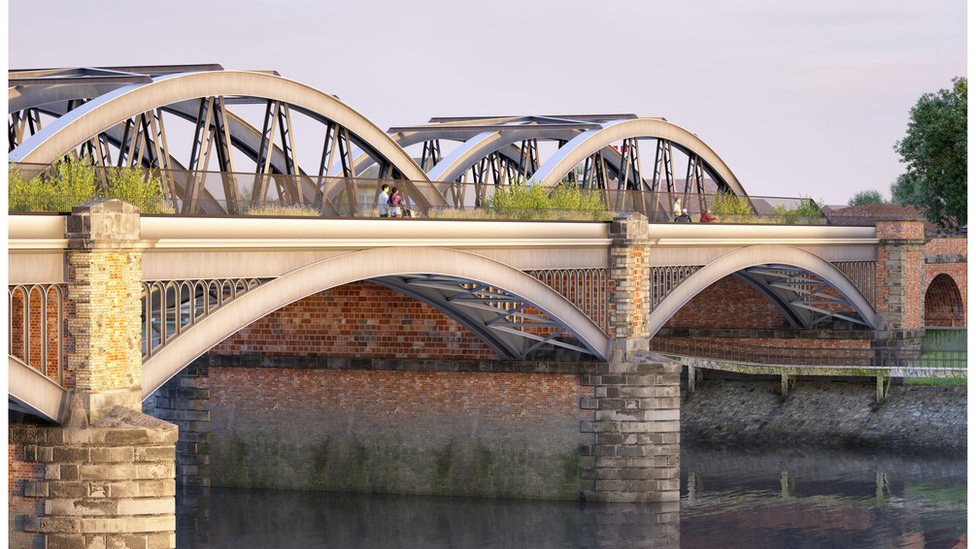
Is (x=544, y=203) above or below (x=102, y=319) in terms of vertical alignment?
above

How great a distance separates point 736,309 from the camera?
61.8m

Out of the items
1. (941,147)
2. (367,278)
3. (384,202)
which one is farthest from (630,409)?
(941,147)

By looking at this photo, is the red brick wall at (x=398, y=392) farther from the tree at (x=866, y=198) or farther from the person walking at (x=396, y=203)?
the tree at (x=866, y=198)

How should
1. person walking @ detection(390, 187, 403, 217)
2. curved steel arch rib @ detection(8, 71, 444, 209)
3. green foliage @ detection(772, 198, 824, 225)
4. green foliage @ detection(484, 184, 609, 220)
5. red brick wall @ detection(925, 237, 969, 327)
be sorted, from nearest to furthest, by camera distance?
curved steel arch rib @ detection(8, 71, 444, 209) < person walking @ detection(390, 187, 403, 217) < green foliage @ detection(484, 184, 609, 220) < green foliage @ detection(772, 198, 824, 225) < red brick wall @ detection(925, 237, 969, 327)

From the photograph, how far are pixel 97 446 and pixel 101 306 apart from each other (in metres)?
2.11

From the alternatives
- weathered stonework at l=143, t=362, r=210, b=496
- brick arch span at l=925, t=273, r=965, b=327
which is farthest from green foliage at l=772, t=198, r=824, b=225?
weathered stonework at l=143, t=362, r=210, b=496

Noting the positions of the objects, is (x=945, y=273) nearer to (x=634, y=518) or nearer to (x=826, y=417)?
(x=826, y=417)

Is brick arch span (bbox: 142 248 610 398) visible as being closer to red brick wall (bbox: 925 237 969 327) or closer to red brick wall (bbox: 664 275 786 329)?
red brick wall (bbox: 664 275 786 329)

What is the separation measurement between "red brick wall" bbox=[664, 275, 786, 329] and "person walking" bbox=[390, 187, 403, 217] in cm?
2552

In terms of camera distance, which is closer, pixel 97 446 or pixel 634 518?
pixel 97 446

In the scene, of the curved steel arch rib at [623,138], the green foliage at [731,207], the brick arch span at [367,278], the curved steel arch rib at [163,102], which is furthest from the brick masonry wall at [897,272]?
the curved steel arch rib at [163,102]

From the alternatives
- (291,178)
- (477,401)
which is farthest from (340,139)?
(291,178)

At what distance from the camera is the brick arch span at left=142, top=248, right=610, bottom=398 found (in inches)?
1137

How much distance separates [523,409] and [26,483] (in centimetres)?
1702
